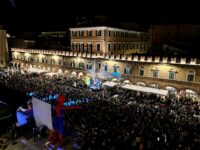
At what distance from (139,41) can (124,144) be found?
3548cm

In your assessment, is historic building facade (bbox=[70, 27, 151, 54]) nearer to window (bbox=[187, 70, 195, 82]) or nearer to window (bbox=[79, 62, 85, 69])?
window (bbox=[79, 62, 85, 69])

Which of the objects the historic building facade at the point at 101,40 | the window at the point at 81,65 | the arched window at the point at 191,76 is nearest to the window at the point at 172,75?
the arched window at the point at 191,76

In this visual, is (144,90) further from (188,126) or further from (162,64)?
(188,126)

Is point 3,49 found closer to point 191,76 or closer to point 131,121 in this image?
point 131,121

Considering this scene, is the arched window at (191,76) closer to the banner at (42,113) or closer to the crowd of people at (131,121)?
the crowd of people at (131,121)

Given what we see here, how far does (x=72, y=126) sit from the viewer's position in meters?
15.4

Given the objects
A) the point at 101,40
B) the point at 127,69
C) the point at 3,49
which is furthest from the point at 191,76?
the point at 3,49

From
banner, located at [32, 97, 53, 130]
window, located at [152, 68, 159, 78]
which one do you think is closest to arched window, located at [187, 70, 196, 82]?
window, located at [152, 68, 159, 78]

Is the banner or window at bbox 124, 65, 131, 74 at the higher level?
window at bbox 124, 65, 131, 74

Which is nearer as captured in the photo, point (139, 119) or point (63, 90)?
point (139, 119)

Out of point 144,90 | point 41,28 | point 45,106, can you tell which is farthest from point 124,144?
point 41,28

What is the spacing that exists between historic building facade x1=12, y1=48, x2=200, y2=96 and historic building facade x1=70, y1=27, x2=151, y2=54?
1723 mm

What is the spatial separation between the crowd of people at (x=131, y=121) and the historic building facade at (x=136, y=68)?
3.17 meters

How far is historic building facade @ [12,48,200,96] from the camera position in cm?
2320
